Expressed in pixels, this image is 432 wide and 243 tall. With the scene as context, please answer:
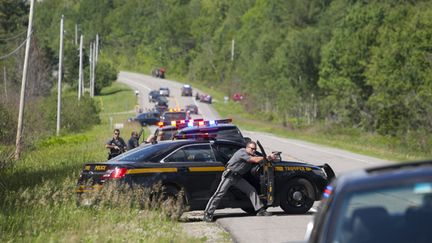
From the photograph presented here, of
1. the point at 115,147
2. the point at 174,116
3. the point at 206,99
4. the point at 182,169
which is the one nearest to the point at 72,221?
the point at 182,169

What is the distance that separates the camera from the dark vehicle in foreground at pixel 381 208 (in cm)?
532

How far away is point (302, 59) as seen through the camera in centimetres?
9738

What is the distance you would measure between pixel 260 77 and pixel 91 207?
309 ft

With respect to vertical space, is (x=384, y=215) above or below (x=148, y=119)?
above

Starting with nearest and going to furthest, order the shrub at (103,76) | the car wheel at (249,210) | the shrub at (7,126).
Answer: the car wheel at (249,210), the shrub at (7,126), the shrub at (103,76)

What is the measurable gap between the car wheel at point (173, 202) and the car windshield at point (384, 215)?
8.32m

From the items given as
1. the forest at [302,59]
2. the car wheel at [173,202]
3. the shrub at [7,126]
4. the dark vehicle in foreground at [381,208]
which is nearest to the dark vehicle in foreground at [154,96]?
the forest at [302,59]

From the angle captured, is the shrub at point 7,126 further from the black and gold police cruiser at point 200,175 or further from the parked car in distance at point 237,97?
the parked car in distance at point 237,97

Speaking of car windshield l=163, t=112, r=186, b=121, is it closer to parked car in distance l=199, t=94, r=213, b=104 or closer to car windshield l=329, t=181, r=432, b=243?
car windshield l=329, t=181, r=432, b=243

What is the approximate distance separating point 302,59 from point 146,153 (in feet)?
270

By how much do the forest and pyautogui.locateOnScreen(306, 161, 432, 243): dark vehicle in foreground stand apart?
34.5 meters

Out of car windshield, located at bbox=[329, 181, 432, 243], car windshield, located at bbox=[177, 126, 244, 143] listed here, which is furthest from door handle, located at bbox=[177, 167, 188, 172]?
car windshield, located at bbox=[329, 181, 432, 243]

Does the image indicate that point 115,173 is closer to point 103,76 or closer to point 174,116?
point 174,116

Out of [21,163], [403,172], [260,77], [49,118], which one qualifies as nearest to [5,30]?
[260,77]
